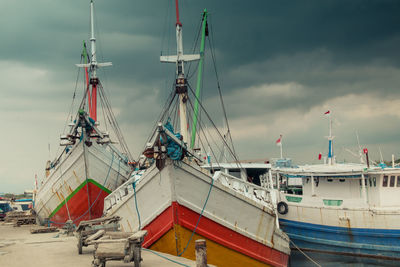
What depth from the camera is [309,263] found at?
20562 mm

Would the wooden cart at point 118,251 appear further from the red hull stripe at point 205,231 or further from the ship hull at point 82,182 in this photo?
the ship hull at point 82,182

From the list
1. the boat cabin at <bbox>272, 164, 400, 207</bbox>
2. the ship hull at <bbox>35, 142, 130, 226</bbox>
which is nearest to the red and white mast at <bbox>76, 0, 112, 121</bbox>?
the ship hull at <bbox>35, 142, 130, 226</bbox>

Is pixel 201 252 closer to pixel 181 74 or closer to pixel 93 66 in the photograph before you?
pixel 181 74

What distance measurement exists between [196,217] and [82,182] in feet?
32.9

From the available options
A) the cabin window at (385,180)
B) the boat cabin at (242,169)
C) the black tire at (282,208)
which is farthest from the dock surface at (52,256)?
the cabin window at (385,180)

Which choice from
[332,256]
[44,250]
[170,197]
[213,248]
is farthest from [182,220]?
[332,256]

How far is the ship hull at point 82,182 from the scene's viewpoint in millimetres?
21125

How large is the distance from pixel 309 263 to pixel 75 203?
13.6m

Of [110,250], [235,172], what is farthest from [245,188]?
[110,250]

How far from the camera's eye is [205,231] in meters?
13.7

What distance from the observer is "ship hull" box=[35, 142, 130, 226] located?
21.1 meters

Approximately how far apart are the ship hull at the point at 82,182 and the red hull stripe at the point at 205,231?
8.22 m

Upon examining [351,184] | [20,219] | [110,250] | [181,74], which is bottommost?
[20,219]

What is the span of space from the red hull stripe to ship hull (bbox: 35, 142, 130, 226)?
822 cm
